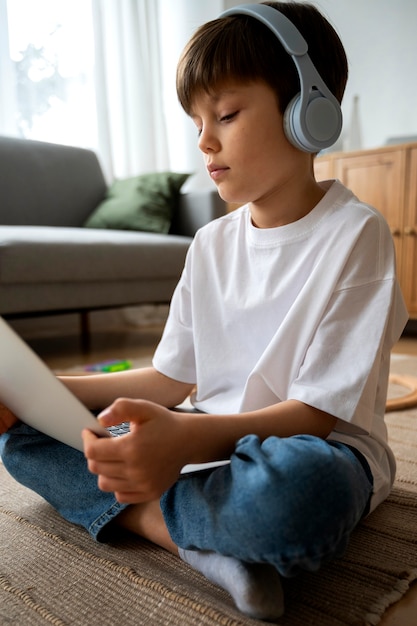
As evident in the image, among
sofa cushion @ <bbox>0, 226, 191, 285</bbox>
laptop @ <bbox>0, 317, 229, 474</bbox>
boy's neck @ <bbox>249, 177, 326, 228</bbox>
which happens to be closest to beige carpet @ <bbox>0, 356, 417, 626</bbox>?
laptop @ <bbox>0, 317, 229, 474</bbox>

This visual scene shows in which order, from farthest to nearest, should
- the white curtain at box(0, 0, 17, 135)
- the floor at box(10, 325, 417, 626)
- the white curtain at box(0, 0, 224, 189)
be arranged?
the white curtain at box(0, 0, 224, 189) < the white curtain at box(0, 0, 17, 135) < the floor at box(10, 325, 417, 626)

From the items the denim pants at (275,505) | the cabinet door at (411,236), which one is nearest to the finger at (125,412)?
the denim pants at (275,505)

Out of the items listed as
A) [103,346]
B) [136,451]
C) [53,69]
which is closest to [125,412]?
[136,451]

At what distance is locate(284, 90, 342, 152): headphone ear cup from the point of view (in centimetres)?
66

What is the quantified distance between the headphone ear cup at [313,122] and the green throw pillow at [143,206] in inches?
70.8

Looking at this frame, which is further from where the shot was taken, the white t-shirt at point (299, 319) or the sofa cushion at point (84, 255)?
the sofa cushion at point (84, 255)

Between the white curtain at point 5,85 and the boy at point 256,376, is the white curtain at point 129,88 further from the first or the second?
the boy at point 256,376

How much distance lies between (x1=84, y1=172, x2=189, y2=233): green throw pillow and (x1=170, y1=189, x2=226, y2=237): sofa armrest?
0.15 feet

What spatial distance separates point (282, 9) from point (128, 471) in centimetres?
59

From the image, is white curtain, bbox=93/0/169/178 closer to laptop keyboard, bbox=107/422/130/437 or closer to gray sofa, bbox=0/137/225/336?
gray sofa, bbox=0/137/225/336

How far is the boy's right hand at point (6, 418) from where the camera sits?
0.73 metres

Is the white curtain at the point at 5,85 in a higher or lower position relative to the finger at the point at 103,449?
higher

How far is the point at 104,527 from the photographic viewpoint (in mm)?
702

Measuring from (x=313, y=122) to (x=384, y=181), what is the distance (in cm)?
202
